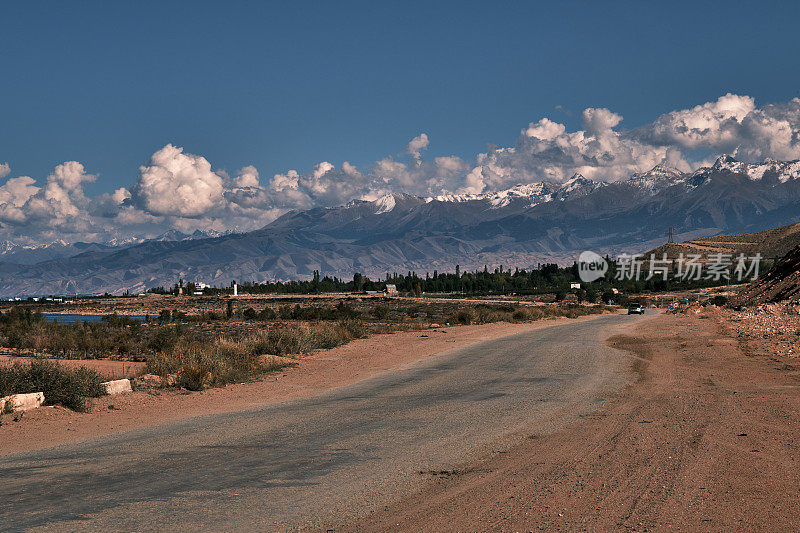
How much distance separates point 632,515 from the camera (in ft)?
20.6

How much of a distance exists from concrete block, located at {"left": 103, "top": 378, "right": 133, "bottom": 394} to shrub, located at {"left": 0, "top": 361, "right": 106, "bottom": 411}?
2.22 feet

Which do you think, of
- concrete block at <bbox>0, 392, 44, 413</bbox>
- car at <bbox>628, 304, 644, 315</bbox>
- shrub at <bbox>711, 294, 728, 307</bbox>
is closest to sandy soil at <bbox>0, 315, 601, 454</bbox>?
concrete block at <bbox>0, 392, 44, 413</bbox>

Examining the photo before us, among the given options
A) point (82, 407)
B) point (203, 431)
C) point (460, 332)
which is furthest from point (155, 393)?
point (460, 332)

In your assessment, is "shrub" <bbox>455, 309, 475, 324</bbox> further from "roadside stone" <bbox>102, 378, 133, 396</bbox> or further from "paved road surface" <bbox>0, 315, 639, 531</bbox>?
"roadside stone" <bbox>102, 378, 133, 396</bbox>

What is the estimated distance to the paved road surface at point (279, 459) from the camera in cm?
644

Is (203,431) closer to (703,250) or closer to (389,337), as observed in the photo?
(389,337)

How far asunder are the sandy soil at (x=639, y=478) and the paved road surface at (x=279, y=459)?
23.3 inches

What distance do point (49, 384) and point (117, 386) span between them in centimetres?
188

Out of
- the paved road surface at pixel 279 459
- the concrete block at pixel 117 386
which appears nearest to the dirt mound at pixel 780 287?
the paved road surface at pixel 279 459

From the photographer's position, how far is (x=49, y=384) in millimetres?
13625

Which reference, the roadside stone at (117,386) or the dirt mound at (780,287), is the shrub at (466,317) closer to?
the dirt mound at (780,287)

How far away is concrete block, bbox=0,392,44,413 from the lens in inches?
491

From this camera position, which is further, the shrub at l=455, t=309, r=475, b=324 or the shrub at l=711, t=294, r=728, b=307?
the shrub at l=711, t=294, r=728, b=307

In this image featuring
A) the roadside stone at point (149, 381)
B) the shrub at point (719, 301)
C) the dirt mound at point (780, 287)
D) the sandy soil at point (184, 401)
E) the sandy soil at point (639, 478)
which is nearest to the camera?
the sandy soil at point (639, 478)
